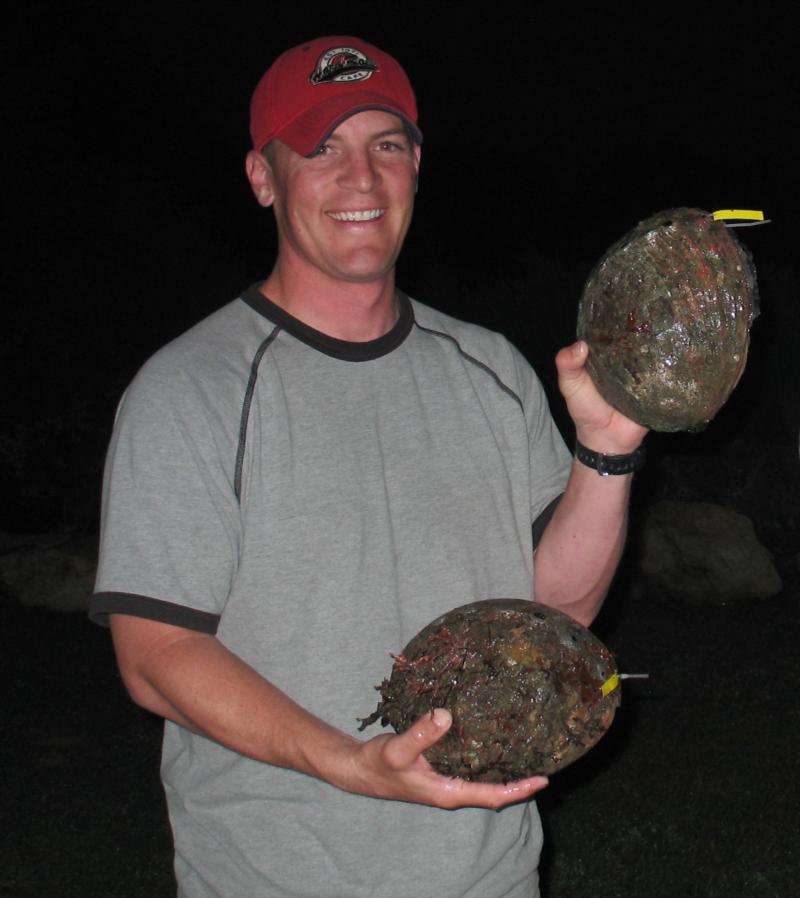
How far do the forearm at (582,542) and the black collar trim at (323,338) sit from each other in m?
0.46

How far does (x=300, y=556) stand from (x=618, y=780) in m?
4.08

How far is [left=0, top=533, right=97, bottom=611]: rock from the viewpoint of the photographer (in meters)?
8.09

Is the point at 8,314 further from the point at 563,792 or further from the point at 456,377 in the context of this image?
the point at 456,377

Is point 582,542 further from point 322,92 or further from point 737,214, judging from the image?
point 322,92

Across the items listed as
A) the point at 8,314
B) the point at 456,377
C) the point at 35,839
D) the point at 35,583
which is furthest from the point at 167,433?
the point at 8,314

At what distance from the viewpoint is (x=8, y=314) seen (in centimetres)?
1088

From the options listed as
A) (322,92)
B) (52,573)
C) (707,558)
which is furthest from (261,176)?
(52,573)

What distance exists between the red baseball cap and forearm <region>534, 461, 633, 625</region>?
0.83 m

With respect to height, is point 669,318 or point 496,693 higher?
point 669,318

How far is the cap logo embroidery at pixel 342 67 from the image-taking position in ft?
7.18

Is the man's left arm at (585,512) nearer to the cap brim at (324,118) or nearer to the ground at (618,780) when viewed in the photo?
the cap brim at (324,118)

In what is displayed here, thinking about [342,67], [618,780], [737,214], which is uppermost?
[342,67]

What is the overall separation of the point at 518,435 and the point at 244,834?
0.96 metres

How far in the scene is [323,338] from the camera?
84.8 inches
